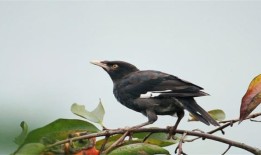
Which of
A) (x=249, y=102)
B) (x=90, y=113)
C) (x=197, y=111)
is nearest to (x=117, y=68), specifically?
(x=197, y=111)

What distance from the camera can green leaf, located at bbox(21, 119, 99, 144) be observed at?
1.90 m

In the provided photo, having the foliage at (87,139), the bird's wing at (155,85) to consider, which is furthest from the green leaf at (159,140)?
the bird's wing at (155,85)

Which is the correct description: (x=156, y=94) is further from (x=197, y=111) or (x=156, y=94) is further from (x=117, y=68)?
(x=117, y=68)

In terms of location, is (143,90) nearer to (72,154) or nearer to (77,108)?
(77,108)

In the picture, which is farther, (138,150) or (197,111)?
(197,111)

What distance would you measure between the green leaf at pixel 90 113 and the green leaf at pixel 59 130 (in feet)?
0.32

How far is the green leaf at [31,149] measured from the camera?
1669mm

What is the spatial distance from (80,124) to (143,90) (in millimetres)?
1795

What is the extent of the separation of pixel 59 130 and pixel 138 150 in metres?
0.37

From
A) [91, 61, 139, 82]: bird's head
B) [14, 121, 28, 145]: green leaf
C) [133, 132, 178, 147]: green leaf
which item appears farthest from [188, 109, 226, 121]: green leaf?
[91, 61, 139, 82]: bird's head

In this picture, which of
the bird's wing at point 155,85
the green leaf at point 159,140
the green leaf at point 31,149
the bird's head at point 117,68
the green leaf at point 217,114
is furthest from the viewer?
the bird's head at point 117,68

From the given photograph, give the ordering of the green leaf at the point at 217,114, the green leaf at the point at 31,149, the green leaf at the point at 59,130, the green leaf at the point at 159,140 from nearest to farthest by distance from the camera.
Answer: the green leaf at the point at 31,149 → the green leaf at the point at 59,130 → the green leaf at the point at 159,140 → the green leaf at the point at 217,114

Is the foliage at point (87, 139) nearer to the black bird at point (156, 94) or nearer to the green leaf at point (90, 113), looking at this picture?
the green leaf at point (90, 113)

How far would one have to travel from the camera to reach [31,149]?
169 centimetres
